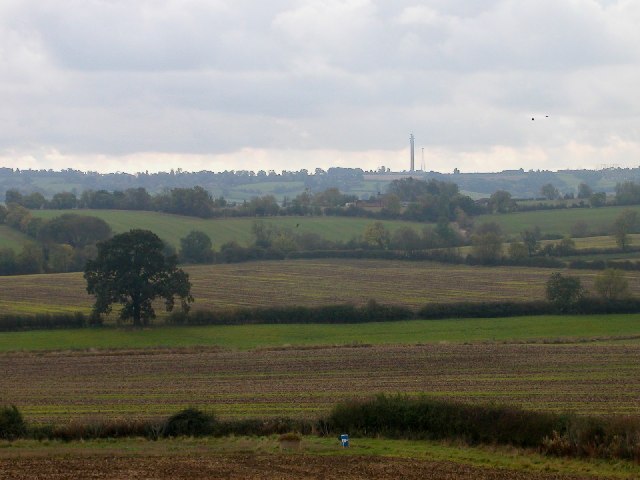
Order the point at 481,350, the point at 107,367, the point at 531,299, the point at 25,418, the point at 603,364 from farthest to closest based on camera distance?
the point at 531,299 < the point at 481,350 < the point at 107,367 < the point at 603,364 < the point at 25,418

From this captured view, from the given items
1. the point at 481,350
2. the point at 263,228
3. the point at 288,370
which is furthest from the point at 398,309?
the point at 263,228

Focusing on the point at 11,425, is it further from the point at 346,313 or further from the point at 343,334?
the point at 346,313

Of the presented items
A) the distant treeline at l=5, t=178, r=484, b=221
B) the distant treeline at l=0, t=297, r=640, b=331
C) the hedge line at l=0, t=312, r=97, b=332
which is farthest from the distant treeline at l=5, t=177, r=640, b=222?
the hedge line at l=0, t=312, r=97, b=332

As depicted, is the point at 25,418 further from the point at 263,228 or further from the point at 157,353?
the point at 263,228

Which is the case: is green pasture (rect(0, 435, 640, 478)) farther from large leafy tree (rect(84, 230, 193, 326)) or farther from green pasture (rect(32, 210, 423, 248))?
green pasture (rect(32, 210, 423, 248))

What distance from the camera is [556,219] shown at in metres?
144

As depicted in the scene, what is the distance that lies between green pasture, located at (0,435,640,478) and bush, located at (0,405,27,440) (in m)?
0.90

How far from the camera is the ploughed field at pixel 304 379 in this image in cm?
3828

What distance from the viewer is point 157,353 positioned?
190 feet

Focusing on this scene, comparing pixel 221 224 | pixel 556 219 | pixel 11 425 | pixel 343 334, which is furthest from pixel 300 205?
pixel 11 425

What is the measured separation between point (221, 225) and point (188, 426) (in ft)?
369

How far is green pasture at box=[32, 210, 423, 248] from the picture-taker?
135500 mm

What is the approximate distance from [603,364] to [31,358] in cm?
3119

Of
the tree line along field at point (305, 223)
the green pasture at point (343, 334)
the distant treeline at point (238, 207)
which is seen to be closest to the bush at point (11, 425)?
the green pasture at point (343, 334)
